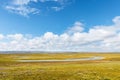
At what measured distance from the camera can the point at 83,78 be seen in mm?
33438

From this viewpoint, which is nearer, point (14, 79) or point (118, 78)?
point (14, 79)

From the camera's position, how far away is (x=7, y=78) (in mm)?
32062

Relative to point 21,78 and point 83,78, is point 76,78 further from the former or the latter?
point 21,78

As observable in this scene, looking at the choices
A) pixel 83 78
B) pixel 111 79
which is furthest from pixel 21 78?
A: pixel 111 79

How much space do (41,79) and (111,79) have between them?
1220 cm

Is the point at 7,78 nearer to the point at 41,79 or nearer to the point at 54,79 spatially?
the point at 41,79

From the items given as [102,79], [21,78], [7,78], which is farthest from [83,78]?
[7,78]

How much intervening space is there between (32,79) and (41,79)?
56.6 inches

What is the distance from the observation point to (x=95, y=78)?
33719 mm

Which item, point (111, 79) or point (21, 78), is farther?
point (111, 79)

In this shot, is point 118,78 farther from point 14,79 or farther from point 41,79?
point 14,79

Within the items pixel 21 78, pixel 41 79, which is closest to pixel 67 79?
pixel 41 79

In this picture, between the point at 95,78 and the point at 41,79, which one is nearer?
the point at 41,79

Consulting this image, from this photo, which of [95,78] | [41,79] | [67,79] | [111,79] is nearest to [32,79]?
[41,79]
